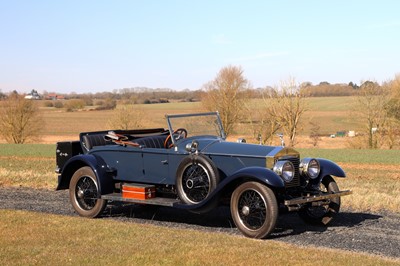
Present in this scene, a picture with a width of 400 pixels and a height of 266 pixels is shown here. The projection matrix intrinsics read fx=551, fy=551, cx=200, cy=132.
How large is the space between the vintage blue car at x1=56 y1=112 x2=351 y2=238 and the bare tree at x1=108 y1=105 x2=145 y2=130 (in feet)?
127

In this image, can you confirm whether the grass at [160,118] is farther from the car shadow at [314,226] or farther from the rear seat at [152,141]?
the rear seat at [152,141]

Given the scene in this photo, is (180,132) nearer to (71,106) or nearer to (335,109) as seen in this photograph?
(335,109)

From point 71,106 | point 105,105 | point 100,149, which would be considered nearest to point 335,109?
point 105,105

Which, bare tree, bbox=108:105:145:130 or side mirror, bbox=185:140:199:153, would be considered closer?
side mirror, bbox=185:140:199:153

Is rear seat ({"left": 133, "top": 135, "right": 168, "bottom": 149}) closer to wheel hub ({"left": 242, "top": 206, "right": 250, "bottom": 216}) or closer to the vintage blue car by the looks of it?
the vintage blue car

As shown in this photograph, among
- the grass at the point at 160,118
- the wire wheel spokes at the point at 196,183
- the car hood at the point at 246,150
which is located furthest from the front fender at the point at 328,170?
the grass at the point at 160,118

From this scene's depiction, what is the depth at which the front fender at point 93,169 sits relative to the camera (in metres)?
9.01

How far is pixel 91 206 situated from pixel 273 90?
→ 33961 mm

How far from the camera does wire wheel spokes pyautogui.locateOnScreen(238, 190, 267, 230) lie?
7418mm

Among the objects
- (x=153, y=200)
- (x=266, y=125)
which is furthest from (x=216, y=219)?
(x=266, y=125)

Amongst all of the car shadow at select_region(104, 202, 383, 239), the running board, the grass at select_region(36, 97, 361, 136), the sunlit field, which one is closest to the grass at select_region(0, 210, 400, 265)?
the running board

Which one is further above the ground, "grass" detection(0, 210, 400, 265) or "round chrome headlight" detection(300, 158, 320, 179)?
"round chrome headlight" detection(300, 158, 320, 179)

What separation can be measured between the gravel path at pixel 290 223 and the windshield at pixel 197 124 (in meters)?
1.41

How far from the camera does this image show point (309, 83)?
139 feet
